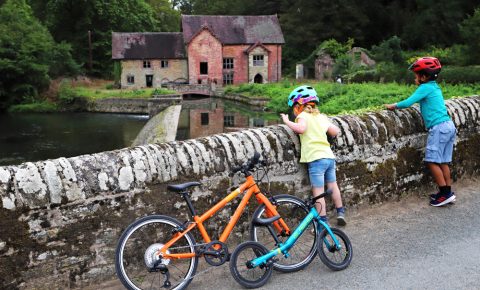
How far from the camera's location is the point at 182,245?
455 cm

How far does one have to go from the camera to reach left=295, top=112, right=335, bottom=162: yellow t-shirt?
5488 mm

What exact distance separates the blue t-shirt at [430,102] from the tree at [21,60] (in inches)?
2008

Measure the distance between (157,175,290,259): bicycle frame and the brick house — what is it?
2274 inches

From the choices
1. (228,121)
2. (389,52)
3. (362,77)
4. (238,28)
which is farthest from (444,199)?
(238,28)

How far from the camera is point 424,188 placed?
23.4 feet

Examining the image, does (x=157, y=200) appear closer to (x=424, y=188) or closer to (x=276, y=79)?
(x=424, y=188)

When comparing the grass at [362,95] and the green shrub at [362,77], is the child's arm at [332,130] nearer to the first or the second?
the grass at [362,95]

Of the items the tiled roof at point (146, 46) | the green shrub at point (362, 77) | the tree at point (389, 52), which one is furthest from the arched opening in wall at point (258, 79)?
the green shrub at point (362, 77)

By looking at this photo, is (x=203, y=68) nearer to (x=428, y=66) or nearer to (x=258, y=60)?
(x=258, y=60)

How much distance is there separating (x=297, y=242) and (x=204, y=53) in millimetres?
58090

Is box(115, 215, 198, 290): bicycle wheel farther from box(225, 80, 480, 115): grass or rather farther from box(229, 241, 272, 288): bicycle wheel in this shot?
box(225, 80, 480, 115): grass

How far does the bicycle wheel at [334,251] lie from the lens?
473 centimetres

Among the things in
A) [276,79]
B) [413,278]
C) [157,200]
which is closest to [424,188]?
[413,278]

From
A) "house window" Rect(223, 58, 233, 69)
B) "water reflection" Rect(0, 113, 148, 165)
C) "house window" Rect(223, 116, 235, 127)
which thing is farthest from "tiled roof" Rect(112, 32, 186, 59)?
"house window" Rect(223, 116, 235, 127)
